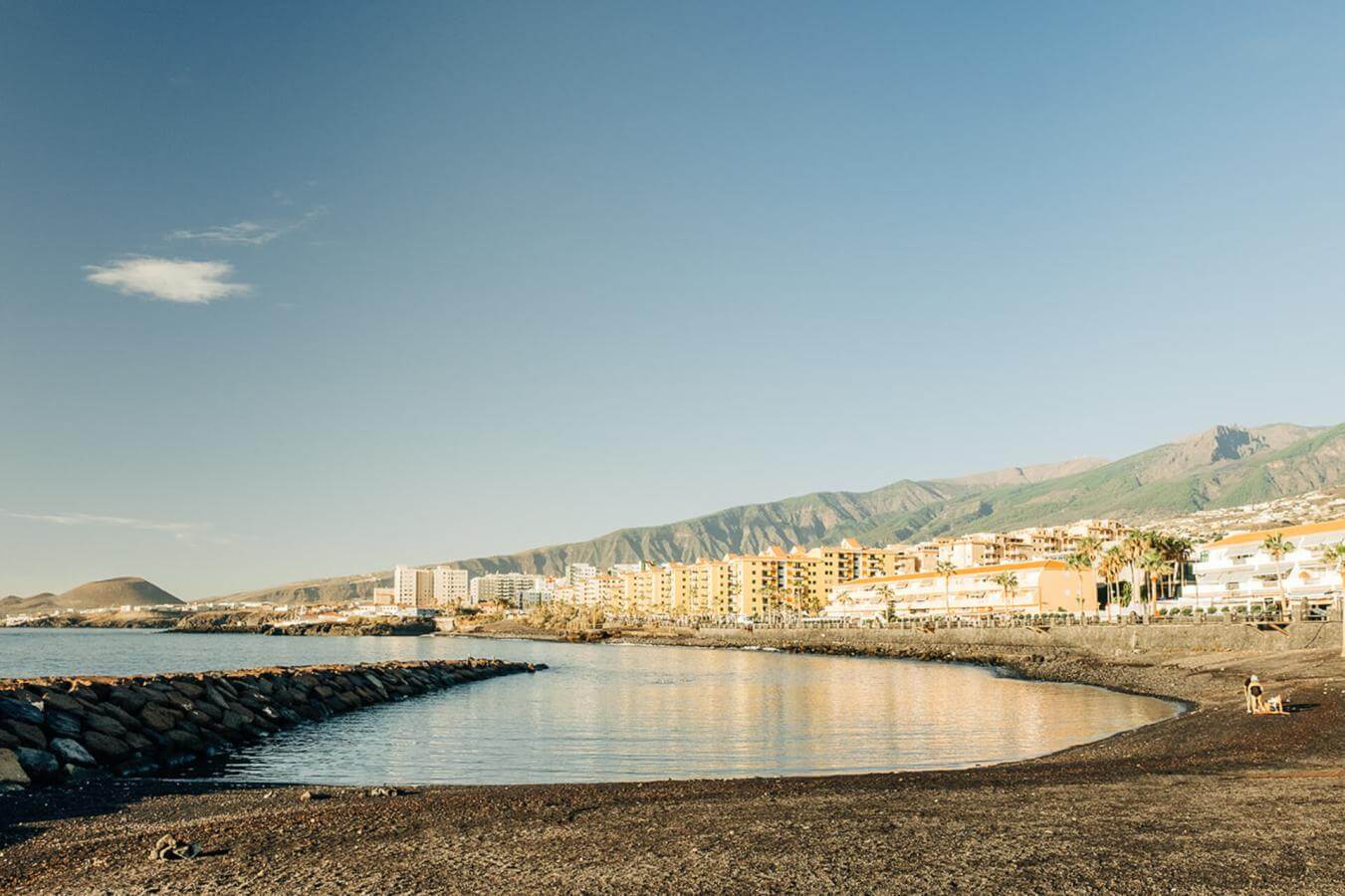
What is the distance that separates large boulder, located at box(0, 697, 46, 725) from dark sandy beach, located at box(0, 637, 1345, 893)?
6.16 meters

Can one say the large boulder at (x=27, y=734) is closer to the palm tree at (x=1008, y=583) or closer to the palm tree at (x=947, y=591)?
the palm tree at (x=1008, y=583)

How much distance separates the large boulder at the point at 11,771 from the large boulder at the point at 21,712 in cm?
453

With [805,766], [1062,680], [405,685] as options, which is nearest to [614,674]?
[405,685]

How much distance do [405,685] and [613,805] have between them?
4705 centimetres

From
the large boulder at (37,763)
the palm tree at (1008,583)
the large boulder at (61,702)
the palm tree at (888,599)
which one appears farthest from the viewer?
the palm tree at (888,599)

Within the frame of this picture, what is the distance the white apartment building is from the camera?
9950 cm

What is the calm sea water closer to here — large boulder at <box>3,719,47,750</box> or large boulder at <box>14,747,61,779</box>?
large boulder at <box>14,747,61,779</box>

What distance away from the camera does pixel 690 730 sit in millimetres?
36781

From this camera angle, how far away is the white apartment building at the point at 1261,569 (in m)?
99.5

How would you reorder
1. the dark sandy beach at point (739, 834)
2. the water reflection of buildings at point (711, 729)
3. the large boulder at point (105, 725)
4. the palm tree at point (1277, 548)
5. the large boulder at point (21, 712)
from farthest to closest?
the palm tree at point (1277, 548), the large boulder at point (105, 725), the water reflection of buildings at point (711, 729), the large boulder at point (21, 712), the dark sandy beach at point (739, 834)

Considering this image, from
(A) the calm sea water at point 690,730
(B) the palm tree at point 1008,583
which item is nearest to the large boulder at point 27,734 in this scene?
(A) the calm sea water at point 690,730

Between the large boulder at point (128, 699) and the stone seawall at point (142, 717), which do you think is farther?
the large boulder at point (128, 699)

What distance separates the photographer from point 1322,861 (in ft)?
38.4

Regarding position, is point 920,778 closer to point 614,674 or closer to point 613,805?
point 613,805
